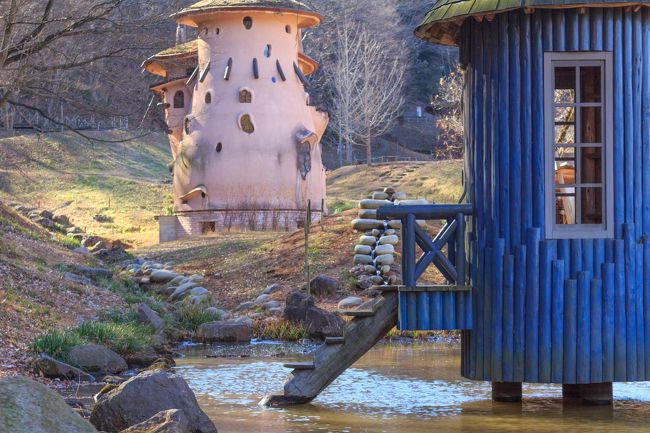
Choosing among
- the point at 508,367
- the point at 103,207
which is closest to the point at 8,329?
the point at 508,367

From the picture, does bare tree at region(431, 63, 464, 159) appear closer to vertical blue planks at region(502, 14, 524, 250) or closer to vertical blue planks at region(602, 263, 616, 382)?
vertical blue planks at region(502, 14, 524, 250)

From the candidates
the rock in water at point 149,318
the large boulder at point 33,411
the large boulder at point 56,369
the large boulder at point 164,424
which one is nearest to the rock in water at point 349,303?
the rock in water at point 149,318

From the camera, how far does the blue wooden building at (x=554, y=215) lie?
11.3m

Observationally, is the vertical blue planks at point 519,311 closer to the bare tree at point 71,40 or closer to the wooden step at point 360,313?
the wooden step at point 360,313

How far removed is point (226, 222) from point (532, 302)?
84.9 ft

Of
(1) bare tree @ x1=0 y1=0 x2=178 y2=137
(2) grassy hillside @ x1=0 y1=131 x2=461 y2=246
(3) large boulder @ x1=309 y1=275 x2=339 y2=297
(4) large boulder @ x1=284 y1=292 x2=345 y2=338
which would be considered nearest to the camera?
(1) bare tree @ x1=0 y1=0 x2=178 y2=137

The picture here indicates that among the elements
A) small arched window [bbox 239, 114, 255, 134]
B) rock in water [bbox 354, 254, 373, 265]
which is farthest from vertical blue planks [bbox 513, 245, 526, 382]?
small arched window [bbox 239, 114, 255, 134]

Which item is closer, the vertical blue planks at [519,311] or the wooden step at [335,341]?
the vertical blue planks at [519,311]

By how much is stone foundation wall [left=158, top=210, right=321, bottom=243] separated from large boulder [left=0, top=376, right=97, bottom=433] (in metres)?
28.5

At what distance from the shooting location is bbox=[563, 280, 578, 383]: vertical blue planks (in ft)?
37.1

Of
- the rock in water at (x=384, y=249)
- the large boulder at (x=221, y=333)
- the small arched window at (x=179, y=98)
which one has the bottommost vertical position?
the large boulder at (x=221, y=333)

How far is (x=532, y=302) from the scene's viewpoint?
11.4 meters

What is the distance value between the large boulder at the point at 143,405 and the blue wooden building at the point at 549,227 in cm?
259

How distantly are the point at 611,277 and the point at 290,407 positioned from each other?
3.58 meters
